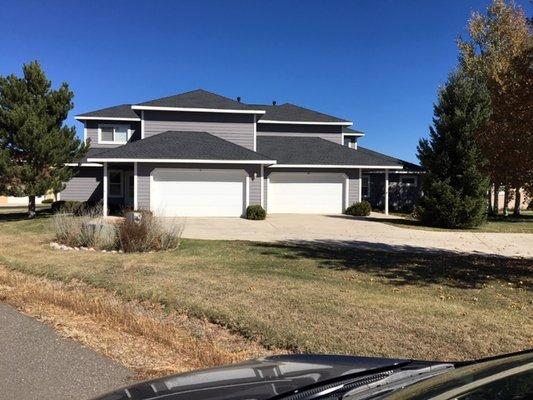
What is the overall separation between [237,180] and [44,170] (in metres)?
8.57

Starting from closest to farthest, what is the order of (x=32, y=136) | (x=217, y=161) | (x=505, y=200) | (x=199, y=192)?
(x=505, y=200), (x=32, y=136), (x=217, y=161), (x=199, y=192)

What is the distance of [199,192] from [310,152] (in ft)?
24.1

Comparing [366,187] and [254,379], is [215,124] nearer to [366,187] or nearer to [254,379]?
[366,187]

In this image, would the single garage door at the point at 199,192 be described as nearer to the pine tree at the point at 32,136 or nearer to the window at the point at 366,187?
the pine tree at the point at 32,136

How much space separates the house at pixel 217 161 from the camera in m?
23.6

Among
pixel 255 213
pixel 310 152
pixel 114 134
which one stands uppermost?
pixel 114 134

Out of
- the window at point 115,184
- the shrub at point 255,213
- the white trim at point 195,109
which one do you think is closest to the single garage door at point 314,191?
the white trim at point 195,109

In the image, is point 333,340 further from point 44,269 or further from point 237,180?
point 237,180

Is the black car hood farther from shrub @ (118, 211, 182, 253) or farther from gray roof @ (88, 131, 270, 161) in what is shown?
gray roof @ (88, 131, 270, 161)

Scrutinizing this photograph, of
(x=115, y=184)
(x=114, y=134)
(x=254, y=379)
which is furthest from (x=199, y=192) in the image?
(x=254, y=379)

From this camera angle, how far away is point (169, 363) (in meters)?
4.93

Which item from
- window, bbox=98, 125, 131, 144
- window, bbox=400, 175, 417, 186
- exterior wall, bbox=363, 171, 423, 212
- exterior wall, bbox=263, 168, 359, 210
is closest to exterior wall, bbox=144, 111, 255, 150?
exterior wall, bbox=263, 168, 359, 210

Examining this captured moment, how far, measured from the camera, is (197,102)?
27453mm

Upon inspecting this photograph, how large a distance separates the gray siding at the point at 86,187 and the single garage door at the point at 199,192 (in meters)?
7.23
